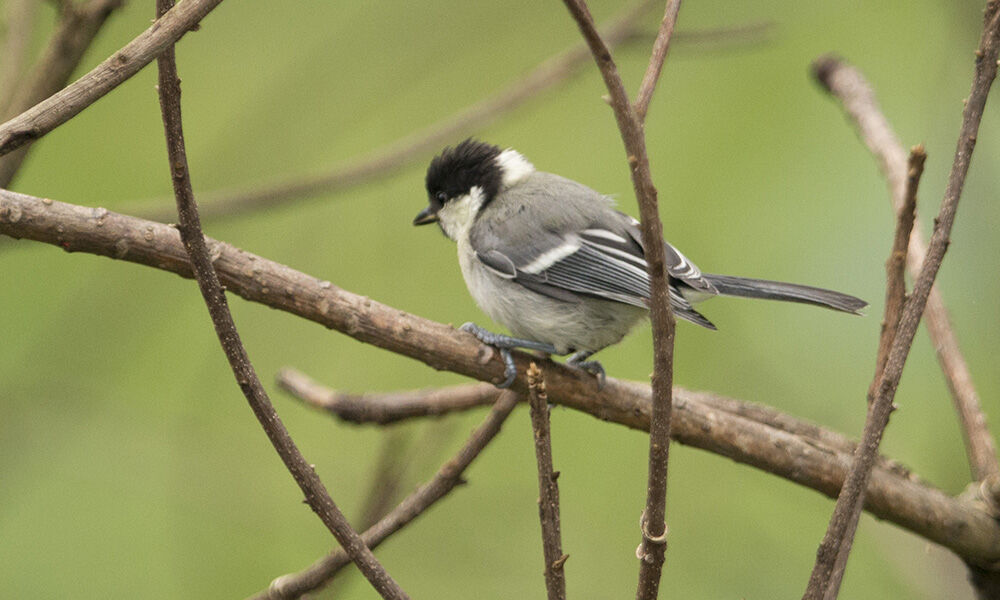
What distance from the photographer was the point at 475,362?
1886 millimetres

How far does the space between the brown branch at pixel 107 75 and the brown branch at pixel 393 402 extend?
120 cm

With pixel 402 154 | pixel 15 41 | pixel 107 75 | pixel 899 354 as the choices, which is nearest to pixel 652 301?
pixel 899 354

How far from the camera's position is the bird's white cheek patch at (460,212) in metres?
2.73

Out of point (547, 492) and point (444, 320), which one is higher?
point (444, 320)

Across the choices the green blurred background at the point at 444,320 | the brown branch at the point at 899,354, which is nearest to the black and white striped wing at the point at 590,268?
the green blurred background at the point at 444,320

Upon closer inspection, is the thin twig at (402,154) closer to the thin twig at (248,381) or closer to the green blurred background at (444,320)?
the green blurred background at (444,320)

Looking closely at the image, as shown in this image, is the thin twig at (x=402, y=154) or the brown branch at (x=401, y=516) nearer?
the brown branch at (x=401, y=516)

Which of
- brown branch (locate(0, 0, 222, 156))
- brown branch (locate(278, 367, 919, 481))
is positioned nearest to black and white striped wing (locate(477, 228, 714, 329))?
brown branch (locate(278, 367, 919, 481))

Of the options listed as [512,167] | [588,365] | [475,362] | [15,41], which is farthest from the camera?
[512,167]

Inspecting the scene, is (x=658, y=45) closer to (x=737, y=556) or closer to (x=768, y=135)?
(x=737, y=556)

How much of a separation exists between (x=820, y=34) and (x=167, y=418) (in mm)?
3006

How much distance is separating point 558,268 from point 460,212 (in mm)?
480

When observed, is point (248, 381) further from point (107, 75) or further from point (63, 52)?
point (63, 52)

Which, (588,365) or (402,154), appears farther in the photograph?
(402,154)
